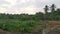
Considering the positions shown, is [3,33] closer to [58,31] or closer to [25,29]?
[25,29]

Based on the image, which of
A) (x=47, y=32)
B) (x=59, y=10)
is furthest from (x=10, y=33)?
(x=59, y=10)

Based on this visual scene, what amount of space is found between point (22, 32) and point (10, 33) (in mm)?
1403

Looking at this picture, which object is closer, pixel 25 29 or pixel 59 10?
pixel 25 29

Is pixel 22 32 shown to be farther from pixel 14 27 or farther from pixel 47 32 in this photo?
pixel 47 32

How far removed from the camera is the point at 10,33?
45.0 ft

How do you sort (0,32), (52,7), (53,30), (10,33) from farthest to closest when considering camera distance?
(52,7), (10,33), (0,32), (53,30)

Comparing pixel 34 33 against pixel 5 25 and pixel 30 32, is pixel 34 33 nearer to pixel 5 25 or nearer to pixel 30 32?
pixel 30 32

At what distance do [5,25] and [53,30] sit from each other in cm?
646

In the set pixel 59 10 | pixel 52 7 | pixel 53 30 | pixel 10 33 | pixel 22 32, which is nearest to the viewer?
pixel 53 30

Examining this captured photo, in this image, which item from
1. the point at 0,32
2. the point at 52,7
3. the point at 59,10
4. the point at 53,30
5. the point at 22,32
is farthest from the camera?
the point at 52,7

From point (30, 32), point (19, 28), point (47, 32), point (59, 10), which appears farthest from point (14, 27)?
point (59, 10)

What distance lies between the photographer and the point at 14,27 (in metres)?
15.7

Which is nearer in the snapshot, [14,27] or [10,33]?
[10,33]

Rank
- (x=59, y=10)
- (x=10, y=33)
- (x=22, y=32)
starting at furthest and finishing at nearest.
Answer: (x=59, y=10) < (x=22, y=32) < (x=10, y=33)
